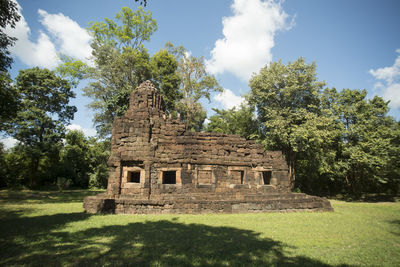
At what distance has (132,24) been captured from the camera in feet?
82.2

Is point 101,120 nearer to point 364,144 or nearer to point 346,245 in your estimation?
point 346,245

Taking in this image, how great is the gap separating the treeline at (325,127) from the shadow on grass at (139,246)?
14373mm

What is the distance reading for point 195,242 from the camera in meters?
5.70

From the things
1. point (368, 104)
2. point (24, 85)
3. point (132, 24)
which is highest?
point (132, 24)

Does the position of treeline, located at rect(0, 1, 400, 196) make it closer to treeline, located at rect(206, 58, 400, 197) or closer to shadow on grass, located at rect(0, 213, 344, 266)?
treeline, located at rect(206, 58, 400, 197)

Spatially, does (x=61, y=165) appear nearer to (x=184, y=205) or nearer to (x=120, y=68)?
(x=120, y=68)

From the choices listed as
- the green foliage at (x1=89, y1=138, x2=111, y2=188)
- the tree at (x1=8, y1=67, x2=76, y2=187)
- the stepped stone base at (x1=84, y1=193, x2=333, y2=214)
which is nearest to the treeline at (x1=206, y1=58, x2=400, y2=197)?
the stepped stone base at (x1=84, y1=193, x2=333, y2=214)

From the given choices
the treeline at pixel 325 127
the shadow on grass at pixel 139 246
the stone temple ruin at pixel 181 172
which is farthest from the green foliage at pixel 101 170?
the treeline at pixel 325 127

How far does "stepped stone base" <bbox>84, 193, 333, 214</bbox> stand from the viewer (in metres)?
9.70

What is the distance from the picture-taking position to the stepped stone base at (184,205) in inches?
382

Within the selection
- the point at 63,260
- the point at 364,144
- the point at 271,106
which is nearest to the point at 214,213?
the point at 63,260

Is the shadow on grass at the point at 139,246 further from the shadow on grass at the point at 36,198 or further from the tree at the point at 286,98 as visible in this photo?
the tree at the point at 286,98

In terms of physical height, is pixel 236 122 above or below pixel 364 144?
above

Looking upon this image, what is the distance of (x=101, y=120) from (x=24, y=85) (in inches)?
354
